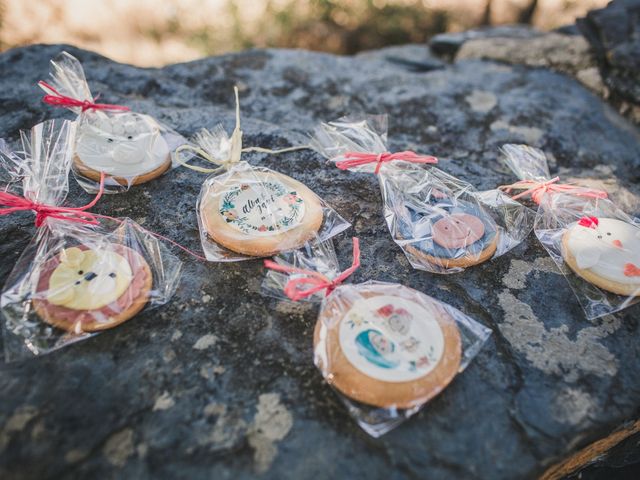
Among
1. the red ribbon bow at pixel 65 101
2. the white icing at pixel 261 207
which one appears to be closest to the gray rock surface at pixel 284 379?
the white icing at pixel 261 207

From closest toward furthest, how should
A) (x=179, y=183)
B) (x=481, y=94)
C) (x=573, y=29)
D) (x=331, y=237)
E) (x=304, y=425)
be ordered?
(x=304, y=425)
(x=331, y=237)
(x=179, y=183)
(x=481, y=94)
(x=573, y=29)

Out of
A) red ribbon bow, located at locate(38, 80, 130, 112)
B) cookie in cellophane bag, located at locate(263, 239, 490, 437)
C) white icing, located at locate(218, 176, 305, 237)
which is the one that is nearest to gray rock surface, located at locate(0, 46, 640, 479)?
cookie in cellophane bag, located at locate(263, 239, 490, 437)

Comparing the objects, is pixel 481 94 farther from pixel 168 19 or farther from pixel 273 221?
pixel 168 19

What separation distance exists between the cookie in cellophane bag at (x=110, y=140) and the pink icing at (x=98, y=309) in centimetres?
46

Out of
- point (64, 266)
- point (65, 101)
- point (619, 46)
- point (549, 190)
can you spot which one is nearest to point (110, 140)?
point (65, 101)

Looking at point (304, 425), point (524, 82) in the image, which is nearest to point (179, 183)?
point (304, 425)

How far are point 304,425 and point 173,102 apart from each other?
6.79ft

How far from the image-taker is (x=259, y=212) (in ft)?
6.09

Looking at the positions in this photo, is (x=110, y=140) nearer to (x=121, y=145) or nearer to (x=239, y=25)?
(x=121, y=145)

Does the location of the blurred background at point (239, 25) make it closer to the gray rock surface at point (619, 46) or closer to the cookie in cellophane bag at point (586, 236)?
the gray rock surface at point (619, 46)

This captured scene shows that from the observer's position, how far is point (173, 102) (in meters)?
2.74

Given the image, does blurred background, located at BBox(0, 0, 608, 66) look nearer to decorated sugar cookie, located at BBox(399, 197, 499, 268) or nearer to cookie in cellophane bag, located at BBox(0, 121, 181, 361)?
cookie in cellophane bag, located at BBox(0, 121, 181, 361)

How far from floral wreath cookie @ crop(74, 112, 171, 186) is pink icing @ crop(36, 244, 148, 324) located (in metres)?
0.46

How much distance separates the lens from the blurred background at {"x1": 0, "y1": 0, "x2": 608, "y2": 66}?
229 inches
